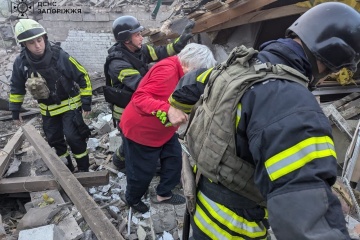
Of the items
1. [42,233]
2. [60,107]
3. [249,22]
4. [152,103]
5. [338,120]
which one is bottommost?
[42,233]

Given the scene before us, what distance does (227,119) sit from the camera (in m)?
1.31

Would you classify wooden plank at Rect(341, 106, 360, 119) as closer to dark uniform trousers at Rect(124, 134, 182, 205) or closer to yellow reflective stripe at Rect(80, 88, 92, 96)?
dark uniform trousers at Rect(124, 134, 182, 205)

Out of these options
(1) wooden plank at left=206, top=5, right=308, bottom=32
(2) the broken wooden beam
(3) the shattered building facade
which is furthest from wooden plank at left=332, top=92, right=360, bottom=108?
(1) wooden plank at left=206, top=5, right=308, bottom=32

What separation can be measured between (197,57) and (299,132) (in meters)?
1.41

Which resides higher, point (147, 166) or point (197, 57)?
point (197, 57)

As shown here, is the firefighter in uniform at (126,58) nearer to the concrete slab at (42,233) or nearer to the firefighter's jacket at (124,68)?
the firefighter's jacket at (124,68)

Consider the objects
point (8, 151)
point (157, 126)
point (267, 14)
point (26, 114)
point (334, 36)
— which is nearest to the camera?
point (334, 36)

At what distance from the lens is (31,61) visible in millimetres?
3664

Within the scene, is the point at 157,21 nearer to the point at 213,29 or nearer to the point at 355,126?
the point at 213,29

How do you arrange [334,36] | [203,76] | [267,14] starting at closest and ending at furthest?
[334,36] → [203,76] → [267,14]

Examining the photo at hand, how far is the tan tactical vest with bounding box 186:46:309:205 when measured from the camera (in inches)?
47.8

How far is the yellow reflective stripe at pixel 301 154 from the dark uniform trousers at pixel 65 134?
3.45 meters

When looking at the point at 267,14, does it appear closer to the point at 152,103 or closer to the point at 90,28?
the point at 152,103

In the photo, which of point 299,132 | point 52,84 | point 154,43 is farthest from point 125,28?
point 299,132
